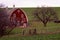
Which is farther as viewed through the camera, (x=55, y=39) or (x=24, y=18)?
(x=24, y=18)

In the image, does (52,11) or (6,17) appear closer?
(6,17)

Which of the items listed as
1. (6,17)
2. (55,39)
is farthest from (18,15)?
(55,39)

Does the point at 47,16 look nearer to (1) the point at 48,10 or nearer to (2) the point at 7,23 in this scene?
(1) the point at 48,10

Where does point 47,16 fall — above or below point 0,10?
below

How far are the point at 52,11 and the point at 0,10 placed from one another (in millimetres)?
37867

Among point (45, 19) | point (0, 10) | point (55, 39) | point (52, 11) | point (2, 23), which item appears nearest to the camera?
point (55, 39)

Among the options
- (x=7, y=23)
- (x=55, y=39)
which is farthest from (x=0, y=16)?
(x=55, y=39)

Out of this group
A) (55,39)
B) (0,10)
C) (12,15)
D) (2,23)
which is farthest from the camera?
(12,15)

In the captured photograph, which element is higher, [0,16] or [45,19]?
[0,16]

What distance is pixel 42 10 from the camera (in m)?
73.8

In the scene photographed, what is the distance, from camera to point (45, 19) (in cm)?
6844

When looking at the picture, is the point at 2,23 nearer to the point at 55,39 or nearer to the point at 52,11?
the point at 55,39

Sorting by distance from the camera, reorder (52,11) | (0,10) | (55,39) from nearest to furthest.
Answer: (55,39)
(0,10)
(52,11)

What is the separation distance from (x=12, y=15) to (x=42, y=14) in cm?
1496
